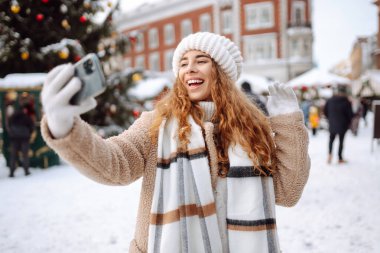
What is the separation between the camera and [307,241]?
3615mm

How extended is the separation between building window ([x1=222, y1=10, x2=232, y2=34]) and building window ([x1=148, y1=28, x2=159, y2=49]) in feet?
26.1

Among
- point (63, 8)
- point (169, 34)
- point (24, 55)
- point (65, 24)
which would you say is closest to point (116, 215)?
point (24, 55)

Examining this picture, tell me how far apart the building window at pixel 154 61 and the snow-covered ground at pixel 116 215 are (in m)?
27.4

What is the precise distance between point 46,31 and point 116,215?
559 centimetres

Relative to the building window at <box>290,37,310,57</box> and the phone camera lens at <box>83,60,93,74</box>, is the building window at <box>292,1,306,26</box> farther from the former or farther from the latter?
the phone camera lens at <box>83,60,93,74</box>

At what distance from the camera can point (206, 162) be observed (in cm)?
140

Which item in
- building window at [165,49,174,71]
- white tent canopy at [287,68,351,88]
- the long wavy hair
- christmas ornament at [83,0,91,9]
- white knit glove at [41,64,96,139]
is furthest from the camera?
building window at [165,49,174,71]

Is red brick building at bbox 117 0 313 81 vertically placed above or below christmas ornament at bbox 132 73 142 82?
above

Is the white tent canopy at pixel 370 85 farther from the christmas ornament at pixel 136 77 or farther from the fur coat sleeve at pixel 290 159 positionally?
the fur coat sleeve at pixel 290 159

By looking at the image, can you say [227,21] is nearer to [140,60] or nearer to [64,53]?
[140,60]

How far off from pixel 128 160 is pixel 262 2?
28.0 meters

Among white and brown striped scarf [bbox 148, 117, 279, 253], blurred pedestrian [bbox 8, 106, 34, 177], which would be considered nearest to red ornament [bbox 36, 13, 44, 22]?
blurred pedestrian [bbox 8, 106, 34, 177]

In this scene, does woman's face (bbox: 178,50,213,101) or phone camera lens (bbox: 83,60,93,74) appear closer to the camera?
phone camera lens (bbox: 83,60,93,74)

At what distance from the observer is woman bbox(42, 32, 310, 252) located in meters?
1.34
